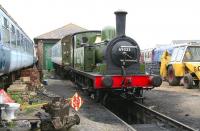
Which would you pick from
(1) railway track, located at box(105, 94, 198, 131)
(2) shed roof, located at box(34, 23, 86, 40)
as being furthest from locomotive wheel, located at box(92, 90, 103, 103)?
(2) shed roof, located at box(34, 23, 86, 40)

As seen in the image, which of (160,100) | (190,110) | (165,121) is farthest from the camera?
(160,100)

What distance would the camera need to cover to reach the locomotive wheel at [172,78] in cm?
2091

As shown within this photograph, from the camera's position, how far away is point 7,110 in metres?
8.07

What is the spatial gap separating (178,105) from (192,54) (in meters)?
7.33

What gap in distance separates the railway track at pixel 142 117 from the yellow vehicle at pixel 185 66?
16.4ft

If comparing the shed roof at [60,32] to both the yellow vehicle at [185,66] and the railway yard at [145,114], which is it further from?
the railway yard at [145,114]

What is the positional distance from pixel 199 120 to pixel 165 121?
3.05 feet

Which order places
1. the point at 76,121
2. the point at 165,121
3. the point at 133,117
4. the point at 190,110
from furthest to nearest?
the point at 133,117 < the point at 190,110 < the point at 165,121 < the point at 76,121

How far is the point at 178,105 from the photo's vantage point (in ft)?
44.9

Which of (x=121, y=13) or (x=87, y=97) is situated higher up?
(x=121, y=13)

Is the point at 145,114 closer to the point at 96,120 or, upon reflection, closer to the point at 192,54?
the point at 96,120

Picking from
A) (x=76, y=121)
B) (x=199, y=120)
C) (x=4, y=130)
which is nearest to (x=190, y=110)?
(x=199, y=120)

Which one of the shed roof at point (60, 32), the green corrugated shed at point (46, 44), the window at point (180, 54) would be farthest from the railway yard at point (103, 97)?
the shed roof at point (60, 32)

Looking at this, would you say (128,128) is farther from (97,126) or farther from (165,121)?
(165,121)
